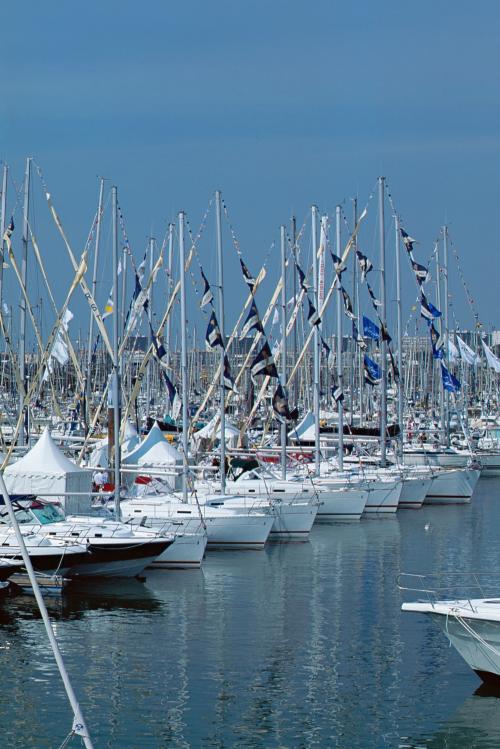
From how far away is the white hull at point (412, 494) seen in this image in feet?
201

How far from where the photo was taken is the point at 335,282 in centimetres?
6391

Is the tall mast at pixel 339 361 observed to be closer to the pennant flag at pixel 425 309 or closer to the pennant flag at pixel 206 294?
the pennant flag at pixel 425 309

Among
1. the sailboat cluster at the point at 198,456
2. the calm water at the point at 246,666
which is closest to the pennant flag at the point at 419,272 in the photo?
the sailboat cluster at the point at 198,456

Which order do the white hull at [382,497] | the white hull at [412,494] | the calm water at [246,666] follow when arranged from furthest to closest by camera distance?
the white hull at [412,494]
the white hull at [382,497]
the calm water at [246,666]

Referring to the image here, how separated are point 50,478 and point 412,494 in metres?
24.3

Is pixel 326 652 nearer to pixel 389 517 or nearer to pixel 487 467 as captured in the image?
pixel 389 517

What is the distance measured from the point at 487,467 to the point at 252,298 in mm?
38088

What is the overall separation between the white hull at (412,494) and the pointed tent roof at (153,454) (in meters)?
13.6

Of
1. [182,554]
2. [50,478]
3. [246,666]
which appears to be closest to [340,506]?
[182,554]

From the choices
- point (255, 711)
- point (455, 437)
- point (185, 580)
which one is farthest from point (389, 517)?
point (455, 437)

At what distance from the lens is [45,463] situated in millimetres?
41906

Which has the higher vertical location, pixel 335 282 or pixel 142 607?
pixel 335 282

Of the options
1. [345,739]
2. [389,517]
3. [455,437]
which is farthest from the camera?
[455,437]

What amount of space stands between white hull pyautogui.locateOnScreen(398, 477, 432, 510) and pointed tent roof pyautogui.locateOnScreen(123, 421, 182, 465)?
13.6 meters
